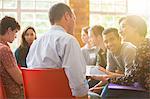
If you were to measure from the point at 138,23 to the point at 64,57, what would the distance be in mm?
754

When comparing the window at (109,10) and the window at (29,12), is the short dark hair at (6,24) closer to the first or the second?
the window at (29,12)

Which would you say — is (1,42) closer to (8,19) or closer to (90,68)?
(8,19)

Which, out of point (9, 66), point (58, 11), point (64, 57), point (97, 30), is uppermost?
point (58, 11)

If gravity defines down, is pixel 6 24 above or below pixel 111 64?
above

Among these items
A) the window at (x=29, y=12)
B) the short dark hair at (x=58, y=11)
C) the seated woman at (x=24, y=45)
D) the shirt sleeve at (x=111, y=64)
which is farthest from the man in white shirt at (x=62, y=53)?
the window at (x=29, y=12)

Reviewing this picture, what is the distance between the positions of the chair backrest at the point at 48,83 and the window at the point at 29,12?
3922 mm

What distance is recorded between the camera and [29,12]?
627 centimetres

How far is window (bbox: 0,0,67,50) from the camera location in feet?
20.0

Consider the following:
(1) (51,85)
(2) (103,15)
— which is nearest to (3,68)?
(1) (51,85)

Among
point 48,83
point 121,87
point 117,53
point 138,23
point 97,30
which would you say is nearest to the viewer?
point 48,83

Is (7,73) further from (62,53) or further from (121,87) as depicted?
(121,87)

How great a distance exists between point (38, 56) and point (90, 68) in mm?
1019

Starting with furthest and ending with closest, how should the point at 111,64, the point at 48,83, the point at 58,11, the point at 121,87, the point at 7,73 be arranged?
the point at 111,64
the point at 7,73
the point at 58,11
the point at 121,87
the point at 48,83

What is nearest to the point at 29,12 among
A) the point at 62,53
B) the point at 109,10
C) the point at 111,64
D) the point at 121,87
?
the point at 109,10
